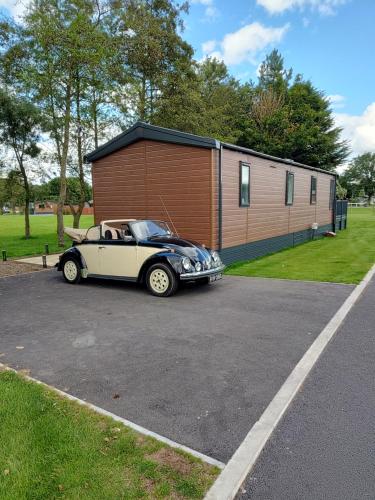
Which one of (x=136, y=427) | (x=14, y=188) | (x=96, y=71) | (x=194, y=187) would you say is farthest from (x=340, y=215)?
(x=136, y=427)

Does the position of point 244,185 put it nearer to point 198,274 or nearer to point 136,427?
point 198,274

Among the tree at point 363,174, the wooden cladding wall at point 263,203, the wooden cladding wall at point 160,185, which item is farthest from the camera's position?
the tree at point 363,174

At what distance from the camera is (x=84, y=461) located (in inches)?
92.1

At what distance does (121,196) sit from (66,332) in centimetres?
674

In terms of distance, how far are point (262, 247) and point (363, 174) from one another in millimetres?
97754

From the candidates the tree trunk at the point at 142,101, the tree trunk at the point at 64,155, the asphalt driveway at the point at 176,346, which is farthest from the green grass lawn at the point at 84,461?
the tree trunk at the point at 142,101

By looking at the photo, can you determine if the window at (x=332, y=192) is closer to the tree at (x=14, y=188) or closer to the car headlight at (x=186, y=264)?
the car headlight at (x=186, y=264)

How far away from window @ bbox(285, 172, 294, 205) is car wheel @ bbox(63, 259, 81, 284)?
30.0 feet

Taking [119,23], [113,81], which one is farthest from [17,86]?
[119,23]

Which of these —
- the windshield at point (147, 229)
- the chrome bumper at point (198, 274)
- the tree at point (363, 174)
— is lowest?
the chrome bumper at point (198, 274)

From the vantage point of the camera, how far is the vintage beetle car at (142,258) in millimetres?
6887

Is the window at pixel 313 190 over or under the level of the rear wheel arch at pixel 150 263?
over

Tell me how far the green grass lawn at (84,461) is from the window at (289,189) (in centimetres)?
1282

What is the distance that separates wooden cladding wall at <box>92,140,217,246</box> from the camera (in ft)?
30.8
